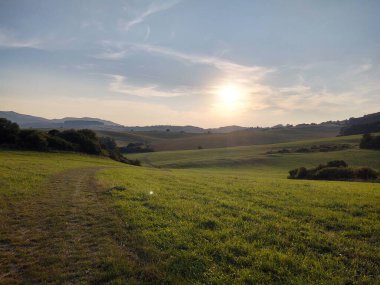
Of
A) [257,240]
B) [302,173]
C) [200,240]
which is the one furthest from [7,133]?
[257,240]

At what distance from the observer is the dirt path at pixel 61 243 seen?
8.61 metres

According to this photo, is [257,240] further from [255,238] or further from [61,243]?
[61,243]

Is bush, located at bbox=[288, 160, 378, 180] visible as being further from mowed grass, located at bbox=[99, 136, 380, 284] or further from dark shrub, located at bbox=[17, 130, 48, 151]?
dark shrub, located at bbox=[17, 130, 48, 151]

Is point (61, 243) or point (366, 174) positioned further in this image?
point (366, 174)

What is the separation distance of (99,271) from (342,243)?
27.1 feet

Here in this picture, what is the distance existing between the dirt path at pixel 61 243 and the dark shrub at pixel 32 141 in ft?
167

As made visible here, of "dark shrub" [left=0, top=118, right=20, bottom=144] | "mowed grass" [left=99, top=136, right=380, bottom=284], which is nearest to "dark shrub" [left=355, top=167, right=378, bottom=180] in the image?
"mowed grass" [left=99, top=136, right=380, bottom=284]

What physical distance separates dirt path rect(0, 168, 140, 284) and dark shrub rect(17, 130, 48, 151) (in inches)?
2002

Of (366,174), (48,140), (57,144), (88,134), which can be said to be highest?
(88,134)

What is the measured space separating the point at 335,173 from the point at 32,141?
199 feet

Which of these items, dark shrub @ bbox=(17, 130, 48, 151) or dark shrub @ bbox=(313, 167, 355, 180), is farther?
dark shrub @ bbox=(17, 130, 48, 151)

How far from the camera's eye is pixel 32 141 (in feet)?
210

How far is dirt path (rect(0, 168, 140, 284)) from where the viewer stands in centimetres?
861

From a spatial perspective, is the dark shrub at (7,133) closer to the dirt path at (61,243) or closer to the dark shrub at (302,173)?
the dirt path at (61,243)
